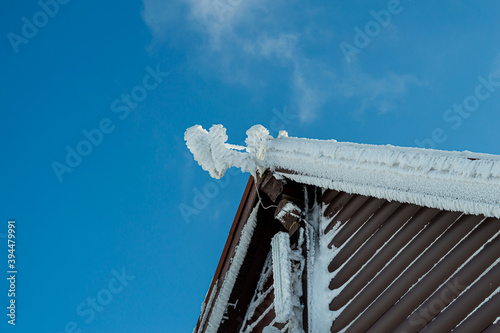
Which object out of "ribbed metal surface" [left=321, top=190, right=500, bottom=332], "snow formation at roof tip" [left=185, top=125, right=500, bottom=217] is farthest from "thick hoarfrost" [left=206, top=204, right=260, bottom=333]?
"ribbed metal surface" [left=321, top=190, right=500, bottom=332]

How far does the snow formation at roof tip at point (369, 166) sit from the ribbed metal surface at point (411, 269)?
0.18 meters

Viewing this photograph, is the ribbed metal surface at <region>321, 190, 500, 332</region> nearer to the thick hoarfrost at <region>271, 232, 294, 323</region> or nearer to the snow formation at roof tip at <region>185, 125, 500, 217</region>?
the snow formation at roof tip at <region>185, 125, 500, 217</region>

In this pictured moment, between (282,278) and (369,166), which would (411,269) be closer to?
(369,166)

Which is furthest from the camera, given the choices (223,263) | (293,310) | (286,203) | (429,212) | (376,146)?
(223,263)

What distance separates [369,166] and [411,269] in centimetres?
62

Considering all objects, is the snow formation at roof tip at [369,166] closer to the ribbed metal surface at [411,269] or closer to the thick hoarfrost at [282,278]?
the ribbed metal surface at [411,269]

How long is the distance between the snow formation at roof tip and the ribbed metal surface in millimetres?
179

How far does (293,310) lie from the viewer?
2.87 meters

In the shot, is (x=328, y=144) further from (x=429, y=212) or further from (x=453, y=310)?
(x=453, y=310)

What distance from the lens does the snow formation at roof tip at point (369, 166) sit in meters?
2.08

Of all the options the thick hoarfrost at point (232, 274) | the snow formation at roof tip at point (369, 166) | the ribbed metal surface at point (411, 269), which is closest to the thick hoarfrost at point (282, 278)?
the ribbed metal surface at point (411, 269)

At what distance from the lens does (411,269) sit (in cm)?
240

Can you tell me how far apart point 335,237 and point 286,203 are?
1.55 ft

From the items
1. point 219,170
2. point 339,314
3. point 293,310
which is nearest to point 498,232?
point 339,314
